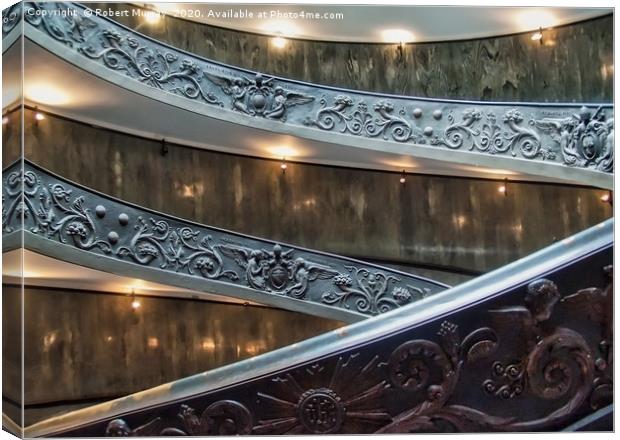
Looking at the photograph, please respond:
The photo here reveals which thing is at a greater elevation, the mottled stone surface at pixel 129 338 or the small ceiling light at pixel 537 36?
the small ceiling light at pixel 537 36

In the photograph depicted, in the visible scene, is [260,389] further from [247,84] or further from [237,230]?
[247,84]

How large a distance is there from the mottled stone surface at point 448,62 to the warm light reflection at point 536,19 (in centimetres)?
10

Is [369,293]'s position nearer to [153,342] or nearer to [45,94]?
[153,342]

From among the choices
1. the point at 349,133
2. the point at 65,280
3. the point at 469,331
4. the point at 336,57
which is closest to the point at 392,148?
the point at 349,133

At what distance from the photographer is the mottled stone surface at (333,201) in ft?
28.5

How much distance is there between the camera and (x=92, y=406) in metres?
7.80

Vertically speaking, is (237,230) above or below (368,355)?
above

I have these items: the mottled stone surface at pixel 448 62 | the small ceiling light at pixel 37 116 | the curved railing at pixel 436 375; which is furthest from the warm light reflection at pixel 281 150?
the curved railing at pixel 436 375

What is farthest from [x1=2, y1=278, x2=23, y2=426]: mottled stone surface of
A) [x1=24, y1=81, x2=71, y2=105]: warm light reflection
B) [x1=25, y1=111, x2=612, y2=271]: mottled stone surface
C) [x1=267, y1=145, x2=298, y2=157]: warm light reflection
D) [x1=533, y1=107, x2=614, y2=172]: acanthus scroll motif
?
[x1=533, y1=107, x2=614, y2=172]: acanthus scroll motif

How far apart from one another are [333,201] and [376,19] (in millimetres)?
1910

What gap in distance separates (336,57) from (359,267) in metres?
2.15

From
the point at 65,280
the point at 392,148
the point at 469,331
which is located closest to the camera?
the point at 469,331

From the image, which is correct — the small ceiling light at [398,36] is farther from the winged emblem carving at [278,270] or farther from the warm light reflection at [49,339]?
the warm light reflection at [49,339]

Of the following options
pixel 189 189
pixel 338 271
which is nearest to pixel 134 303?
pixel 189 189
